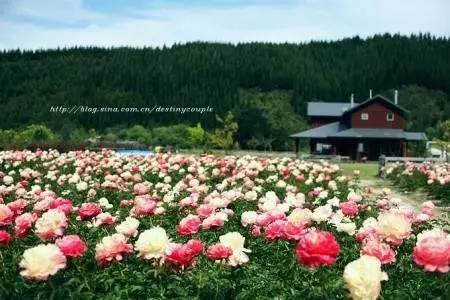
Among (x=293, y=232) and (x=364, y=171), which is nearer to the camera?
(x=293, y=232)

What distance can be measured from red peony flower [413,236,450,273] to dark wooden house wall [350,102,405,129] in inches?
2105

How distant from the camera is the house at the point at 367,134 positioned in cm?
5328

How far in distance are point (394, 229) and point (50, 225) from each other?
2133 mm

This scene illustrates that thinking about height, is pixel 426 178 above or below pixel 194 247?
below

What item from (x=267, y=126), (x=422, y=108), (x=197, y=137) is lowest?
(x=197, y=137)

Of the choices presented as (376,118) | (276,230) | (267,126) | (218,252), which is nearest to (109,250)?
(218,252)

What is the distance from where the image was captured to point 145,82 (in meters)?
152

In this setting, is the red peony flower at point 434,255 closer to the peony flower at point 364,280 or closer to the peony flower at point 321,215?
the peony flower at point 364,280

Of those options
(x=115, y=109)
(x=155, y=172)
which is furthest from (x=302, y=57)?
(x=155, y=172)

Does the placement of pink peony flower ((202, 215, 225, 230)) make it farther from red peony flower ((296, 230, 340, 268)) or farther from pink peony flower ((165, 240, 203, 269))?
red peony flower ((296, 230, 340, 268))

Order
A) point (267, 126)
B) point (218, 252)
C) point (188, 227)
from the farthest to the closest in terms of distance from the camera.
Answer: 1. point (267, 126)
2. point (188, 227)
3. point (218, 252)

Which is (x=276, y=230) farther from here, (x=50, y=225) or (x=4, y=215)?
(x=4, y=215)

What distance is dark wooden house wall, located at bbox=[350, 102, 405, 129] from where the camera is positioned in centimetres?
5534

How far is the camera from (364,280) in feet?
9.01
